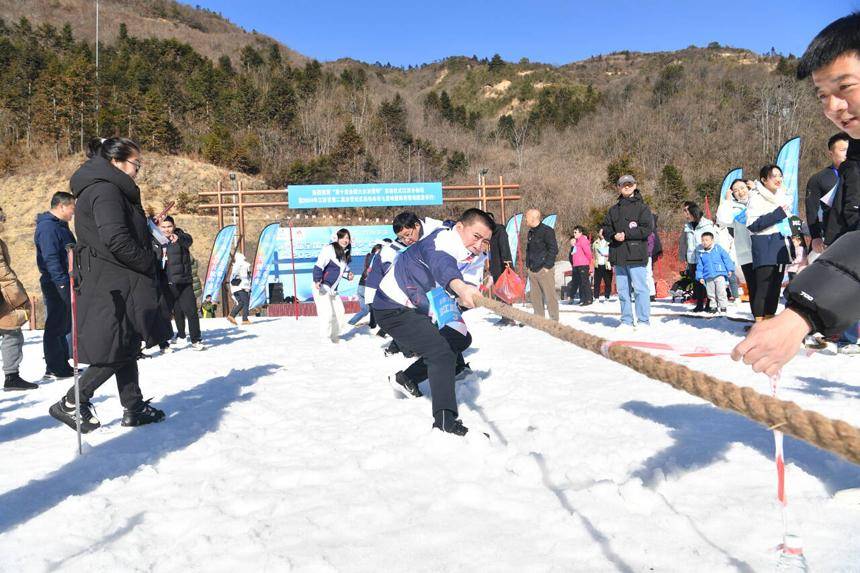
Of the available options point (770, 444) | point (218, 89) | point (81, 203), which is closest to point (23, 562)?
point (81, 203)

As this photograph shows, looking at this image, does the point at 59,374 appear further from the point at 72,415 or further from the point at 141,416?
the point at 72,415

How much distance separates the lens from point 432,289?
153 inches

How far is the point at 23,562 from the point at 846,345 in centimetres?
638

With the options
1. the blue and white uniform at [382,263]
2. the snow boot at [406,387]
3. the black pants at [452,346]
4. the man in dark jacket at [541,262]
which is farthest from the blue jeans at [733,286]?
the snow boot at [406,387]

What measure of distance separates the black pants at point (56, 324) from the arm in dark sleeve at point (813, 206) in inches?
275

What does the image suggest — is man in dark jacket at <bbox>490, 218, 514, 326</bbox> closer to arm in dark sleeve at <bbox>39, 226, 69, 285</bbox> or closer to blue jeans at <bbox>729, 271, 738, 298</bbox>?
blue jeans at <bbox>729, 271, 738, 298</bbox>

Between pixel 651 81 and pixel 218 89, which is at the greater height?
pixel 651 81

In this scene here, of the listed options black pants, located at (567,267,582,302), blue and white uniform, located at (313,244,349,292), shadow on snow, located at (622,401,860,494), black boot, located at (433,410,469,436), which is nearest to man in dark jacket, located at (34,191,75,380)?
blue and white uniform, located at (313,244,349,292)

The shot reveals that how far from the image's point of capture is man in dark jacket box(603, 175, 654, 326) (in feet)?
24.4

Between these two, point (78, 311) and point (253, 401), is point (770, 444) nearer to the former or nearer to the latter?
point (253, 401)

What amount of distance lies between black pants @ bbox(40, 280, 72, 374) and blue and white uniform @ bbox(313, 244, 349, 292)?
129 inches

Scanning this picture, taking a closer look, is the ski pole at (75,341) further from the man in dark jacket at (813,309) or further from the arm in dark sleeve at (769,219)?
the arm in dark sleeve at (769,219)

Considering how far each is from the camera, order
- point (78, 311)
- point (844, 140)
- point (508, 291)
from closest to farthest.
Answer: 1. point (78, 311)
2. point (844, 140)
3. point (508, 291)

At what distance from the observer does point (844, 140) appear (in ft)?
14.6
